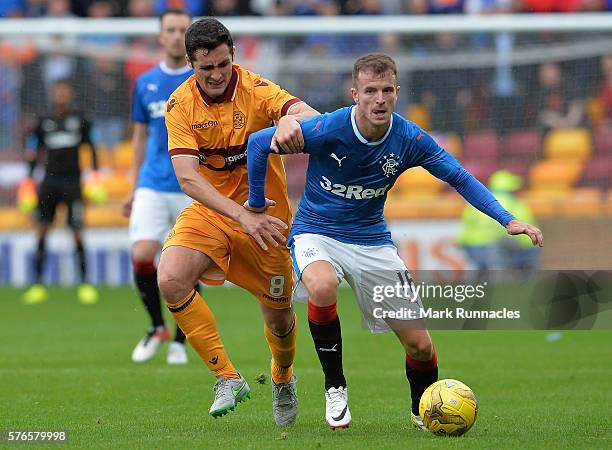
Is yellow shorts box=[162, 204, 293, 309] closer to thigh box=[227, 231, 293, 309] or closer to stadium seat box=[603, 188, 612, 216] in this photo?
thigh box=[227, 231, 293, 309]

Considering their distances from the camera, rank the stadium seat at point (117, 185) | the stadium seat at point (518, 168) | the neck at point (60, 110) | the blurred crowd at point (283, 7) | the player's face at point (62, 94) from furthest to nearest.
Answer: the stadium seat at point (117, 185) → the blurred crowd at point (283, 7) → the stadium seat at point (518, 168) → the neck at point (60, 110) → the player's face at point (62, 94)

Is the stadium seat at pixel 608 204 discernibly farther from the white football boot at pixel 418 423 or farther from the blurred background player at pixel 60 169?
the white football boot at pixel 418 423

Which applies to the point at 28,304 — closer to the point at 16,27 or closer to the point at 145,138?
the point at 16,27

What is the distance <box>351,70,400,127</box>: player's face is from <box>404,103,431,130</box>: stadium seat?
10.2 metres

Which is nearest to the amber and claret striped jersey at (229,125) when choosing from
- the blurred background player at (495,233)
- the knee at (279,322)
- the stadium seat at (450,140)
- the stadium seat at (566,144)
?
the knee at (279,322)

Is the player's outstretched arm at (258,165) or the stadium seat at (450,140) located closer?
the player's outstretched arm at (258,165)

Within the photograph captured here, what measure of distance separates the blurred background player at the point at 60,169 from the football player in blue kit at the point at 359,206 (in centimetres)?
943

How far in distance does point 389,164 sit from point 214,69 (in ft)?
3.72

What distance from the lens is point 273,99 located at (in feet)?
23.4

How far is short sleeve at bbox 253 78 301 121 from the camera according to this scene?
7.07m

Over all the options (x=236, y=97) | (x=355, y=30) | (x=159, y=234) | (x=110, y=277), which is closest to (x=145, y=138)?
(x=159, y=234)

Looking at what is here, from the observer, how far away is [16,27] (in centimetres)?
1543

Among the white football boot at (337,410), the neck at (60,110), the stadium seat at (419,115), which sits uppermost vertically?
the white football boot at (337,410)

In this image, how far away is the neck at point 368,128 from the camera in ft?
21.4
